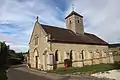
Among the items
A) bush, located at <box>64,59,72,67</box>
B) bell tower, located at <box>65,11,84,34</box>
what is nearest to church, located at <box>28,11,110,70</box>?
bell tower, located at <box>65,11,84,34</box>

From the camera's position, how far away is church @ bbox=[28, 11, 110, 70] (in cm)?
2873

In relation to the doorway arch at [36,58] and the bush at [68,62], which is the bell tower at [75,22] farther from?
the doorway arch at [36,58]

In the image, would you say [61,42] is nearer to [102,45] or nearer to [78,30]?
[78,30]

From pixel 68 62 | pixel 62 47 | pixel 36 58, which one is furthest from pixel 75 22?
pixel 36 58

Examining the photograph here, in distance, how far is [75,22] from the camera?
38.6 metres

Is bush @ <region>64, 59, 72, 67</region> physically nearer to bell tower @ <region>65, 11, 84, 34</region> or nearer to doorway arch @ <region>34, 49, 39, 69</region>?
doorway arch @ <region>34, 49, 39, 69</region>

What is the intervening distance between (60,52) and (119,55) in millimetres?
19169

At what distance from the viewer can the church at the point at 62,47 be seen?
94.3 feet

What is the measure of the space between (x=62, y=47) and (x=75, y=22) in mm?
10872

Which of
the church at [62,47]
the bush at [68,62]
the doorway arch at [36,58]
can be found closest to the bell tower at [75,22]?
the church at [62,47]

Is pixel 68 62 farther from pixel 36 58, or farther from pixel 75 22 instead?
pixel 75 22

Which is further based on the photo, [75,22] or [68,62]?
[75,22]

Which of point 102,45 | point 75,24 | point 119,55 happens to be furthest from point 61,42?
point 119,55

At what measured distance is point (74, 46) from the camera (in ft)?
107
